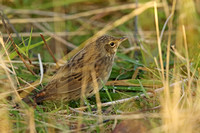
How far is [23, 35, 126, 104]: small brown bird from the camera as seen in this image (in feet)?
15.1

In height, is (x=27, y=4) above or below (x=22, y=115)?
above

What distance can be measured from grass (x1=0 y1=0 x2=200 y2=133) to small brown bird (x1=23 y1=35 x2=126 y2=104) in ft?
0.52

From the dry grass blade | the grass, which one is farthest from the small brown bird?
the dry grass blade

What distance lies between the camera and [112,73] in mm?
5504

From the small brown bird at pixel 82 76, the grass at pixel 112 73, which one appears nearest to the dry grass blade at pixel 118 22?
the grass at pixel 112 73

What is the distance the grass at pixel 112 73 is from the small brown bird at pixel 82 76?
6.2 inches

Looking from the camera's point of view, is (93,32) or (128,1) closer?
(93,32)

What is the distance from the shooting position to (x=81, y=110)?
14.6 feet

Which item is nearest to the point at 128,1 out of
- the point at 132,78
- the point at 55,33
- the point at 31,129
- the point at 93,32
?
the point at 93,32

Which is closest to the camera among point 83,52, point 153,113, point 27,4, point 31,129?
point 31,129

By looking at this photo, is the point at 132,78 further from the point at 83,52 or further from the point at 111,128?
the point at 111,128

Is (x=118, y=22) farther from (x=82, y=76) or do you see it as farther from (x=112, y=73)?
(x=82, y=76)

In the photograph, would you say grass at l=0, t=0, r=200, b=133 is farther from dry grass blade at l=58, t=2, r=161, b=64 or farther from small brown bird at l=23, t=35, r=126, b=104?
small brown bird at l=23, t=35, r=126, b=104

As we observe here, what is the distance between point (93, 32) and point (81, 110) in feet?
10.6
